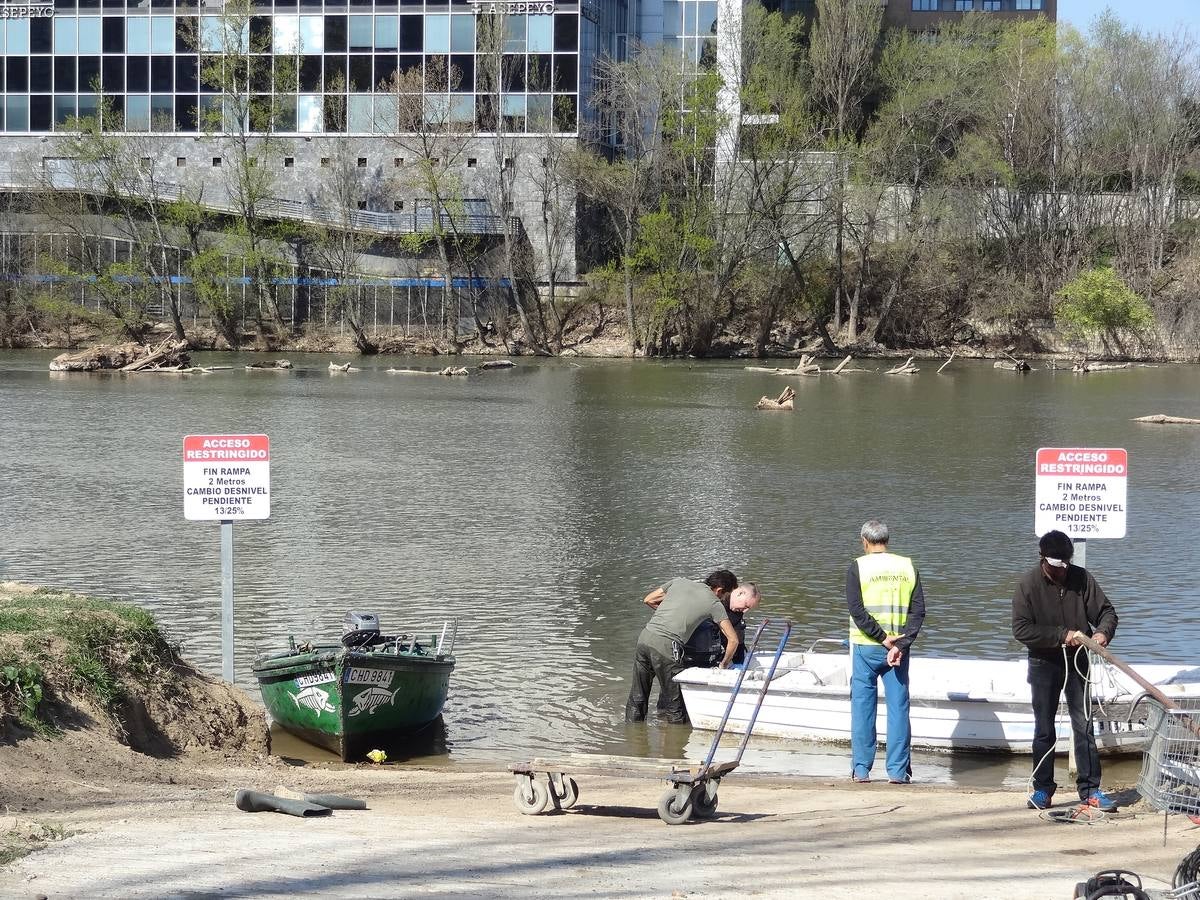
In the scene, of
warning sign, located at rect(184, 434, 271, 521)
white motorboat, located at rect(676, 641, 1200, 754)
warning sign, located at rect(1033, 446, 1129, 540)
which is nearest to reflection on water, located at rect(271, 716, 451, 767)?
warning sign, located at rect(184, 434, 271, 521)

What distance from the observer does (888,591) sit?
10.6 metres

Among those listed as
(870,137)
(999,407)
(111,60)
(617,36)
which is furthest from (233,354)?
(999,407)

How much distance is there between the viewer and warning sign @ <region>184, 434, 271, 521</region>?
521 inches

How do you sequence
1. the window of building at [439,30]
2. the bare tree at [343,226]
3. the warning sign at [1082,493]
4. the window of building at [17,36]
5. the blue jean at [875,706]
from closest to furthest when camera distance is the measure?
the blue jean at [875,706] < the warning sign at [1082,493] < the bare tree at [343,226] < the window of building at [439,30] < the window of building at [17,36]

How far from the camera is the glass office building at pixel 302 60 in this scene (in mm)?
79375

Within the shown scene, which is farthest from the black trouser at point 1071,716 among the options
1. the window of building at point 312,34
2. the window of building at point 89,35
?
the window of building at point 89,35

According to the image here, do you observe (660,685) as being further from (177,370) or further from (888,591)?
(177,370)

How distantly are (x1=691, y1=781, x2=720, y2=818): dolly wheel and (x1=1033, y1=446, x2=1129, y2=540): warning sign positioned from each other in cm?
408

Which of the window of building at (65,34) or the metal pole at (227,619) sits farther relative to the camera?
the window of building at (65,34)

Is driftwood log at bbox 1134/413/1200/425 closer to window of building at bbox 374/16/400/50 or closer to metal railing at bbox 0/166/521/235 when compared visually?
metal railing at bbox 0/166/521/235

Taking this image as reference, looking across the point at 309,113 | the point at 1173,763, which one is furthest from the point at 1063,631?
the point at 309,113

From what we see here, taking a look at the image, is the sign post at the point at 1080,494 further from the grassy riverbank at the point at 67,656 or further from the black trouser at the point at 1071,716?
the grassy riverbank at the point at 67,656

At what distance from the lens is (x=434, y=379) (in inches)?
2359

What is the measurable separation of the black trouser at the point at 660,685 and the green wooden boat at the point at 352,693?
168 centimetres
